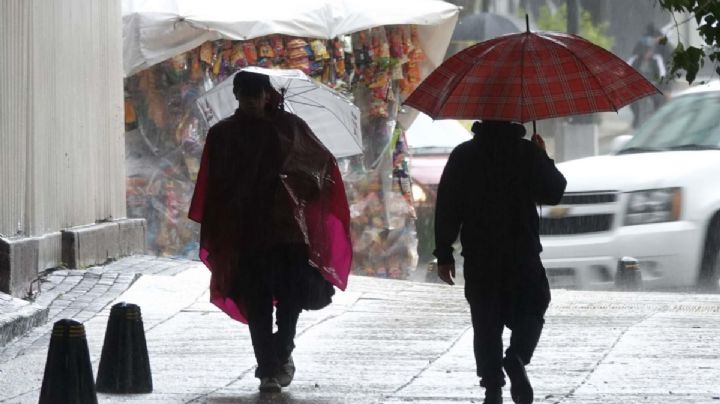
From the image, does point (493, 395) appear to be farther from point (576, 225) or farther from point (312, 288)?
point (576, 225)

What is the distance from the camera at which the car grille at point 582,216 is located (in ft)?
43.3

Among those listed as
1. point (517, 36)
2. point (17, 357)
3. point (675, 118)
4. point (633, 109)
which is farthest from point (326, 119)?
point (633, 109)

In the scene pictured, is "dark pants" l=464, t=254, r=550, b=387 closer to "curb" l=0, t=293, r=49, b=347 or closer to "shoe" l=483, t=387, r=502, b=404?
"shoe" l=483, t=387, r=502, b=404

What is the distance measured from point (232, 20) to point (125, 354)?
7.74 metres

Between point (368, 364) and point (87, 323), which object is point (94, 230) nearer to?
point (87, 323)

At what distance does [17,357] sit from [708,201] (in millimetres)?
6174

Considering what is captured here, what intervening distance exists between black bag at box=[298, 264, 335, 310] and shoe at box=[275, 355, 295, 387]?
1.05ft

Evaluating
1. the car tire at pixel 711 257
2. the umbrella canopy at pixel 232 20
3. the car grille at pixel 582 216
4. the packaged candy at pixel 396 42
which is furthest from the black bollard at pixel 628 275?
the packaged candy at pixel 396 42

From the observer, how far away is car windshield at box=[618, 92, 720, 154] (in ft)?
46.1

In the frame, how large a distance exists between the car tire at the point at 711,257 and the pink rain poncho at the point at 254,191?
550cm

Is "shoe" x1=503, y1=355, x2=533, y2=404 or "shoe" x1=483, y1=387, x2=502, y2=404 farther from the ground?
"shoe" x1=503, y1=355, x2=533, y2=404

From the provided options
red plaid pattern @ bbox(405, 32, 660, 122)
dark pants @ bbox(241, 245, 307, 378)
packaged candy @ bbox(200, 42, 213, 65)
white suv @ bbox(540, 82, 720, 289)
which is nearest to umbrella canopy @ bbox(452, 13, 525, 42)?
packaged candy @ bbox(200, 42, 213, 65)

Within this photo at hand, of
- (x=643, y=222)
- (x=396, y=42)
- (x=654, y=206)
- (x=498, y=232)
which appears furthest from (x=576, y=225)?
(x=498, y=232)

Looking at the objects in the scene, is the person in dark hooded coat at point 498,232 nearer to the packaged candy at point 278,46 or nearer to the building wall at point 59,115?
the building wall at point 59,115
